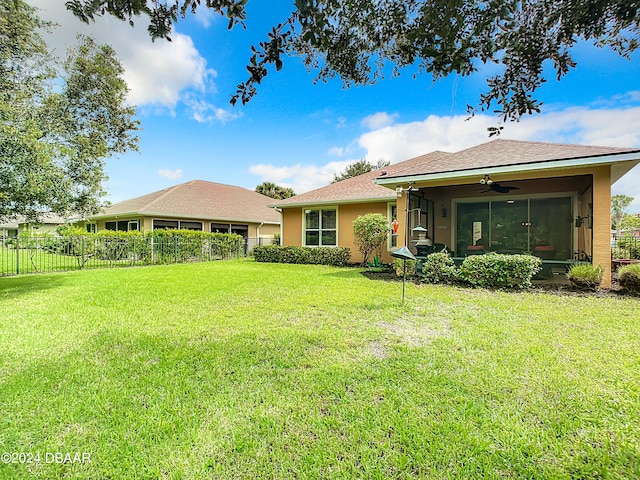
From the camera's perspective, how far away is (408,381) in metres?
3.22

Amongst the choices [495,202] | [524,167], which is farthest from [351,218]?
[524,167]

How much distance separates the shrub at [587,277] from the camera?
7477 mm

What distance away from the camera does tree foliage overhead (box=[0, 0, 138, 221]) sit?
7.34m

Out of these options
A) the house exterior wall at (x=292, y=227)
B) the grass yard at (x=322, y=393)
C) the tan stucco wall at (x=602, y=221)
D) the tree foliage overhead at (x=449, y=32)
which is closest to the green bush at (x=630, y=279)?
the tan stucco wall at (x=602, y=221)

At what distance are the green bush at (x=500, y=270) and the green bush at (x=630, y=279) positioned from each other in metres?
1.61


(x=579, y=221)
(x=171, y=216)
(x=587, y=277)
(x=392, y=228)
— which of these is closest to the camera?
(x=587, y=277)

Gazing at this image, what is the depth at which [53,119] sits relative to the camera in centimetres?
979

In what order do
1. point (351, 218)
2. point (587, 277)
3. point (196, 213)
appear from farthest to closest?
1. point (196, 213)
2. point (351, 218)
3. point (587, 277)

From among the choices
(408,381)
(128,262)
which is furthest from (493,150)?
(128,262)

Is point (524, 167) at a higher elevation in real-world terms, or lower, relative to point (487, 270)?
higher

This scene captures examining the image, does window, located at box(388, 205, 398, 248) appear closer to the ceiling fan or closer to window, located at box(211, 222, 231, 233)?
the ceiling fan

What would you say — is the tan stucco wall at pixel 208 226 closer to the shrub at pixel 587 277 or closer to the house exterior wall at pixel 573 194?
the house exterior wall at pixel 573 194

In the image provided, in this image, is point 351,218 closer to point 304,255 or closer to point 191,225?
point 304,255

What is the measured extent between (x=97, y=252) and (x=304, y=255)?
968 centimetres
